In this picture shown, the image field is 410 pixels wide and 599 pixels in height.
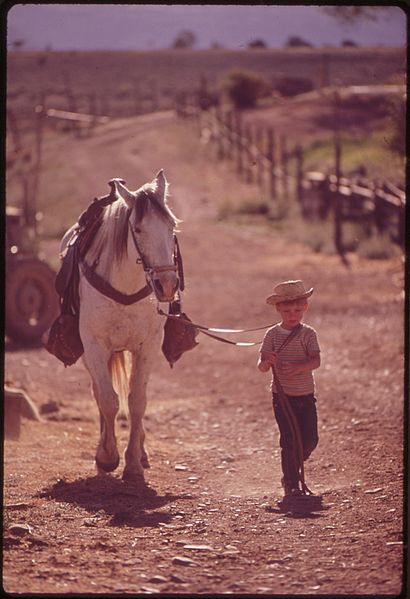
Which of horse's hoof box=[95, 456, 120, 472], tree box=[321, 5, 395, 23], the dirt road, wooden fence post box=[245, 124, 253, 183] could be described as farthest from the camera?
wooden fence post box=[245, 124, 253, 183]

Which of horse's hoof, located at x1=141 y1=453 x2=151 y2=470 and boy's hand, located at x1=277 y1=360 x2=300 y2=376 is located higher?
boy's hand, located at x1=277 y1=360 x2=300 y2=376

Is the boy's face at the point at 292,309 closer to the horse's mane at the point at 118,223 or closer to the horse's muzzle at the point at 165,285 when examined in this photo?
the horse's muzzle at the point at 165,285

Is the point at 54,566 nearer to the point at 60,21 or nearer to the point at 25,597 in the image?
the point at 25,597

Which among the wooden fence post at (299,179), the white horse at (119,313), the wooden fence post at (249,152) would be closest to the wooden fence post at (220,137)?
the wooden fence post at (249,152)

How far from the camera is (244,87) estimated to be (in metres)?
29.6

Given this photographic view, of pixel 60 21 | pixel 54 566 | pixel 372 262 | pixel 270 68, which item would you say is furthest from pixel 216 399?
pixel 270 68

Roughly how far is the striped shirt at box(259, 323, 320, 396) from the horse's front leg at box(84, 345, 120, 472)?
1.16m

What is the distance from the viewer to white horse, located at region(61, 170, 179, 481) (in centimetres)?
659

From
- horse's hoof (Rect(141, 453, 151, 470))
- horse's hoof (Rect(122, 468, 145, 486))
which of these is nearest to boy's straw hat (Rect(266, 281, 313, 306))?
horse's hoof (Rect(122, 468, 145, 486))

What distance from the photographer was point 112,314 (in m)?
6.84

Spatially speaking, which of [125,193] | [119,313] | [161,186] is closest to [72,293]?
[119,313]

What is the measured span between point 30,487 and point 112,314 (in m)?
1.21

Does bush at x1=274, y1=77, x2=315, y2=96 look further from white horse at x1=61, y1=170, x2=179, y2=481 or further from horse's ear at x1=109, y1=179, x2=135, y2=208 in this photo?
horse's ear at x1=109, y1=179, x2=135, y2=208

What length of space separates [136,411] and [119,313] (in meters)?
0.72
